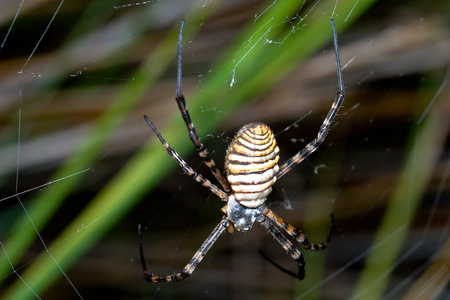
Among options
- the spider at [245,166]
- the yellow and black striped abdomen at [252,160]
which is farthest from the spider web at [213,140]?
the yellow and black striped abdomen at [252,160]

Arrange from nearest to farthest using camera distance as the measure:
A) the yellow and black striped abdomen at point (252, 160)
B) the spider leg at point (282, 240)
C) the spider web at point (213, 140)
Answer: the yellow and black striped abdomen at point (252, 160) < the spider web at point (213, 140) < the spider leg at point (282, 240)

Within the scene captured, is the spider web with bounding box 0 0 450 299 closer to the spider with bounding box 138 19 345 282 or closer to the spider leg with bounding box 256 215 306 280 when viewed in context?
the spider with bounding box 138 19 345 282

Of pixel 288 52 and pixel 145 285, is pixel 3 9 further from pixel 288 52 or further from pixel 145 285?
pixel 145 285

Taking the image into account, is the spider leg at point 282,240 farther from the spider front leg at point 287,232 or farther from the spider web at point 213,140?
the spider web at point 213,140

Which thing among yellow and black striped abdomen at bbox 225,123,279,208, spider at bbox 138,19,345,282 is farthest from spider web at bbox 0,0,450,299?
yellow and black striped abdomen at bbox 225,123,279,208

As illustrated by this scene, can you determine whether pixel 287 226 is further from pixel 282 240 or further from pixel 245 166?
pixel 245 166

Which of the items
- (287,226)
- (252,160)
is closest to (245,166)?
(252,160)

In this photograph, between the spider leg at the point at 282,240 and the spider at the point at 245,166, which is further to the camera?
the spider leg at the point at 282,240
